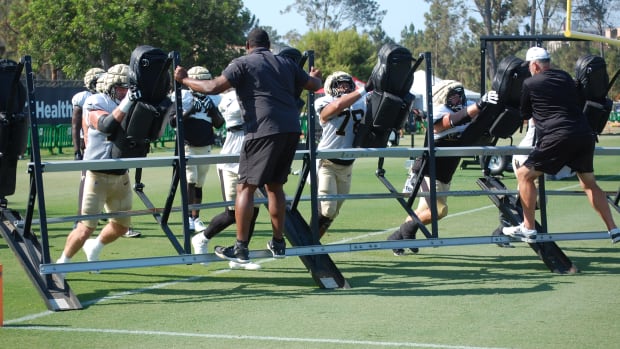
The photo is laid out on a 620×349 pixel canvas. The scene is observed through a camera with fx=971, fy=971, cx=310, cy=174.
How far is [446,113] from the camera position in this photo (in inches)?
423

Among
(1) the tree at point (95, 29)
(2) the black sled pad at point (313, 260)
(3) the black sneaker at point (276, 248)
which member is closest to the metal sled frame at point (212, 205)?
(2) the black sled pad at point (313, 260)

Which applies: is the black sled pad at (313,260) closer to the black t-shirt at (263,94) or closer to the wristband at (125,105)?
the black t-shirt at (263,94)

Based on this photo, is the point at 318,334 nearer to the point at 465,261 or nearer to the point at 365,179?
the point at 465,261

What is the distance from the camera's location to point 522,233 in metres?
9.96

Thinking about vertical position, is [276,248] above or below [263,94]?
below

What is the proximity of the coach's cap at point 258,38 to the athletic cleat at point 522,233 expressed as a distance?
10.8 ft

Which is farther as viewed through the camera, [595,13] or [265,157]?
[595,13]

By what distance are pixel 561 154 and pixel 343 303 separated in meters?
2.79

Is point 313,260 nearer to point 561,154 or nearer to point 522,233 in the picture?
point 522,233

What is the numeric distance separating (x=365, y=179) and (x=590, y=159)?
13.2 metres

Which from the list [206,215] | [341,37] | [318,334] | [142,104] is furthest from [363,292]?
[341,37]

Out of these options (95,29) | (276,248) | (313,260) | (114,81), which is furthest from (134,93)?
(95,29)

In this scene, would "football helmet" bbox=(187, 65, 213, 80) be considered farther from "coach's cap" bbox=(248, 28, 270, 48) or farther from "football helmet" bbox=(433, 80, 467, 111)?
"coach's cap" bbox=(248, 28, 270, 48)

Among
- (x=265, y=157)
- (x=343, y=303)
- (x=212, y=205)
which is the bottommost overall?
(x=343, y=303)
